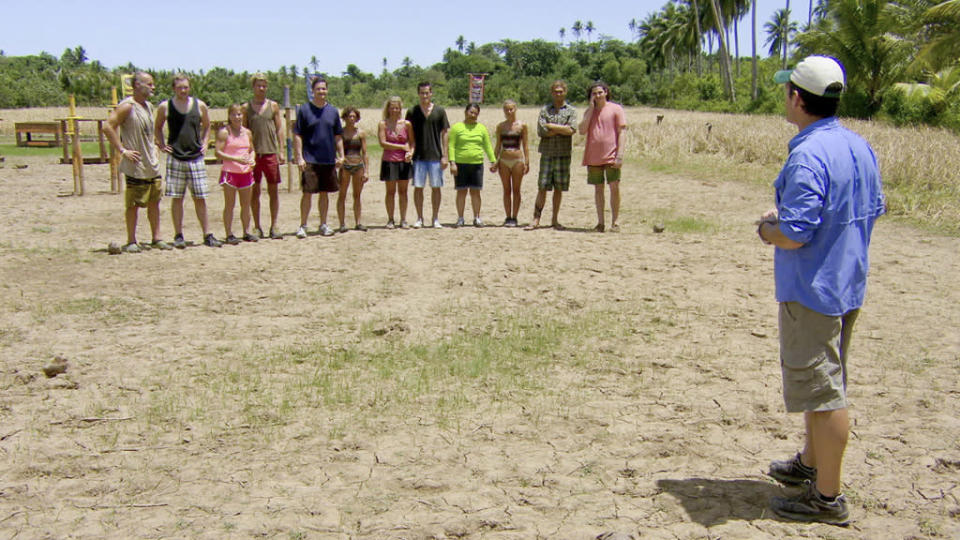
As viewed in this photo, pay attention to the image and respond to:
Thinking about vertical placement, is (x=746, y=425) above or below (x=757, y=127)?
below

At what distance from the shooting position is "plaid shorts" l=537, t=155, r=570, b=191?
9.53m

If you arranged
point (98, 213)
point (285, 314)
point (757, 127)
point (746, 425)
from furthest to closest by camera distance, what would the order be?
point (757, 127)
point (98, 213)
point (285, 314)
point (746, 425)

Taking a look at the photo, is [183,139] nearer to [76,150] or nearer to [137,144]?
[137,144]

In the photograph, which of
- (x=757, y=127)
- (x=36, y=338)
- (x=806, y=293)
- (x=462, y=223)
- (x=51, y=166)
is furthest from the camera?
(x=757, y=127)

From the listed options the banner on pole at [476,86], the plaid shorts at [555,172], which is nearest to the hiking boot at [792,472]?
the plaid shorts at [555,172]

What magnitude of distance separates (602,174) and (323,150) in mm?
3288

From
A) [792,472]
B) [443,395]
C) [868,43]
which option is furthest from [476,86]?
[868,43]

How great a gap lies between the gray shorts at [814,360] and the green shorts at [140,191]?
6.88m

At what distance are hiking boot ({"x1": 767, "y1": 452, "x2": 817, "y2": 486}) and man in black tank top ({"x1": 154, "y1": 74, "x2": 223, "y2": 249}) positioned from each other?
6568 mm

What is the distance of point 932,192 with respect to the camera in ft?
39.2

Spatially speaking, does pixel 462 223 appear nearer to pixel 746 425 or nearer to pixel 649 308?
pixel 649 308

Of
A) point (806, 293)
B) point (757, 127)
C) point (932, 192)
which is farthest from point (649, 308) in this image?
point (757, 127)

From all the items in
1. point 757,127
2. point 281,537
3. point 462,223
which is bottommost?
point 281,537

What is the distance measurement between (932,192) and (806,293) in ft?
34.9
